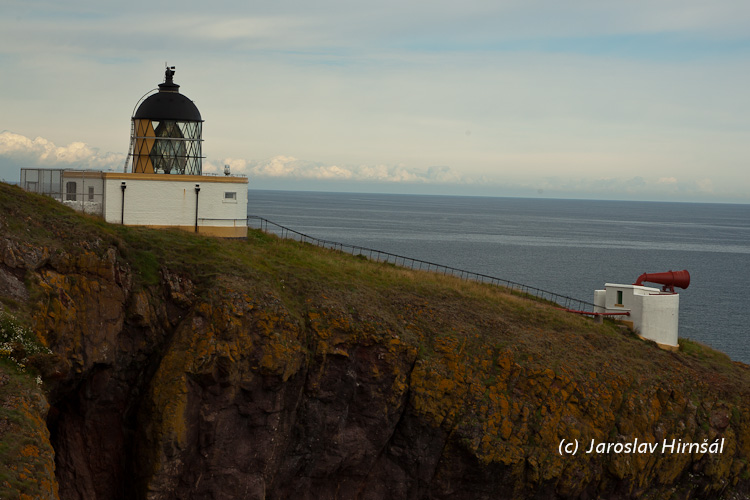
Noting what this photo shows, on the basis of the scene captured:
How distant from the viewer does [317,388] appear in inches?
1038

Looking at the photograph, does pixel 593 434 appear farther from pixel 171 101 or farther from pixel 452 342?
pixel 171 101

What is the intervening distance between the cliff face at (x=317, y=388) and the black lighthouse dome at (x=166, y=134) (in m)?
6.54

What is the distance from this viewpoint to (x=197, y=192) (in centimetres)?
3550

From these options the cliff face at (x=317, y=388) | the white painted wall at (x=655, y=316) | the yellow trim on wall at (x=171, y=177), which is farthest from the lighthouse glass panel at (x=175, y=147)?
the white painted wall at (x=655, y=316)

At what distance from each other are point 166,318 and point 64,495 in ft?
20.6

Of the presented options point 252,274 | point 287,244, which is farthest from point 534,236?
point 252,274

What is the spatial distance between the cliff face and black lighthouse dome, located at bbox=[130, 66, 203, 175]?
6.54 metres

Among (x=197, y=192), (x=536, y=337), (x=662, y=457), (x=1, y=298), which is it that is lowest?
(x=662, y=457)

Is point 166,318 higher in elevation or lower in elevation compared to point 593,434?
higher

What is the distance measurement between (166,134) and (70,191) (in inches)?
203

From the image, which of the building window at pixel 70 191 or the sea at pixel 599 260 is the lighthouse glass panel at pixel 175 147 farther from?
the sea at pixel 599 260

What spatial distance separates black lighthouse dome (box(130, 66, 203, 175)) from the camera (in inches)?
1423

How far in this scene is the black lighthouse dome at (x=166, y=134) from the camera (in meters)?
36.2

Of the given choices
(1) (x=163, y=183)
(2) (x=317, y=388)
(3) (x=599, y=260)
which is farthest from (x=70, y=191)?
(3) (x=599, y=260)
